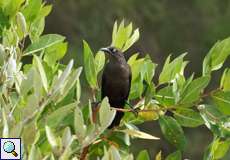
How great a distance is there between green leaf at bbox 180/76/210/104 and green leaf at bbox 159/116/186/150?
63mm

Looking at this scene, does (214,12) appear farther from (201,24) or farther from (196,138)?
(196,138)

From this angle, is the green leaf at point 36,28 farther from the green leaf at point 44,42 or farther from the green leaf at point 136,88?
the green leaf at point 136,88

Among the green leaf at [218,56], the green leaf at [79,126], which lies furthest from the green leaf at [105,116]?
the green leaf at [218,56]

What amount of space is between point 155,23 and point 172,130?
25.7 feet

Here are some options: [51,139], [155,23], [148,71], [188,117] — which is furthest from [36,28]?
[155,23]

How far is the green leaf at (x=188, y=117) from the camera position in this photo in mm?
1925

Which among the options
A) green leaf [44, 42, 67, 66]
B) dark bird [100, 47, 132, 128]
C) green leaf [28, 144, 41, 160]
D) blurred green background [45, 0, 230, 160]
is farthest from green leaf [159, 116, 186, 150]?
blurred green background [45, 0, 230, 160]

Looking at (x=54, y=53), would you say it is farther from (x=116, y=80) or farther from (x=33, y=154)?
(x=116, y=80)

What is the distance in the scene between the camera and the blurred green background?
9031 mm

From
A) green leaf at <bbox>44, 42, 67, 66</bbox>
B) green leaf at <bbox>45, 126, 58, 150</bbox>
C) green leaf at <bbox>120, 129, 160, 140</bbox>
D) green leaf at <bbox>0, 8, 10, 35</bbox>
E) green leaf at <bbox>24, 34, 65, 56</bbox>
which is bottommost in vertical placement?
green leaf at <bbox>120, 129, 160, 140</bbox>

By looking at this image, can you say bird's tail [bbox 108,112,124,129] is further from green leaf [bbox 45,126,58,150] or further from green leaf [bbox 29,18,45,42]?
green leaf [bbox 45,126,58,150]

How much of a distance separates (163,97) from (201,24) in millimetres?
7895

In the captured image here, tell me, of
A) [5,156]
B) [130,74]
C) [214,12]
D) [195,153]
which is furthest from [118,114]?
[214,12]

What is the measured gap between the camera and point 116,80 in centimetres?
256
